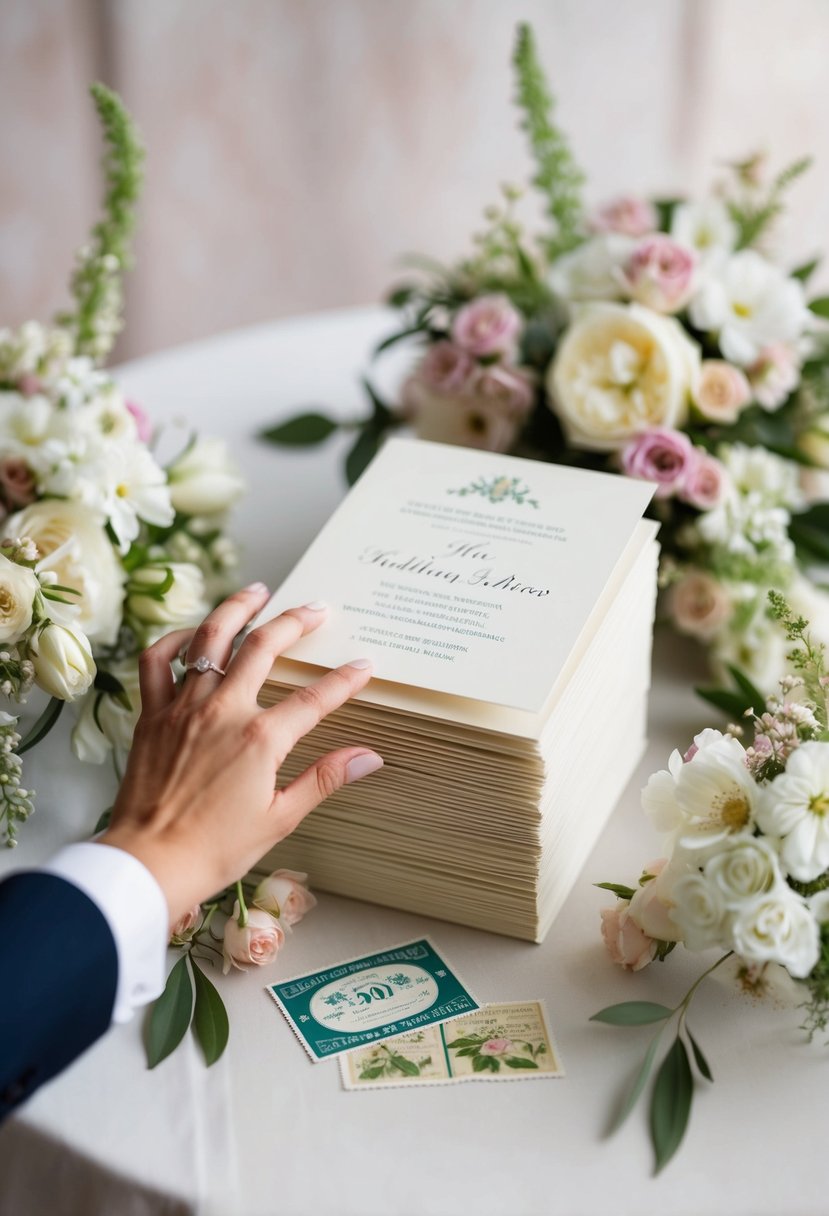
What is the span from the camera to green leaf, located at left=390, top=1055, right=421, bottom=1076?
976 millimetres

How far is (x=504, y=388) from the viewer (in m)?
1.54

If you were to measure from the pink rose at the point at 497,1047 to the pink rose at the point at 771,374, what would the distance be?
0.86 meters

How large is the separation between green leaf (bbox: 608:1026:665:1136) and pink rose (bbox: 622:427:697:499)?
651 mm

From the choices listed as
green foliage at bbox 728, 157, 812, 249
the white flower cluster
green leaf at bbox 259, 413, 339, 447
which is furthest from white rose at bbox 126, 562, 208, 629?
green foliage at bbox 728, 157, 812, 249

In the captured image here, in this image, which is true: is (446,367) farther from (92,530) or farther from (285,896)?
(285,896)

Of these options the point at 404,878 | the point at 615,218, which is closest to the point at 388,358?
the point at 615,218

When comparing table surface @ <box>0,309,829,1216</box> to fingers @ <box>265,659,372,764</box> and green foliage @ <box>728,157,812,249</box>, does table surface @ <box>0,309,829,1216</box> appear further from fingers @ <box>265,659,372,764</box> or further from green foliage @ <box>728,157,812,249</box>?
green foliage @ <box>728,157,812,249</box>

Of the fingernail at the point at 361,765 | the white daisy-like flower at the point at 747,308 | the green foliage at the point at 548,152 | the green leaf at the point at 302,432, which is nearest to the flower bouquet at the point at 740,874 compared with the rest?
the fingernail at the point at 361,765

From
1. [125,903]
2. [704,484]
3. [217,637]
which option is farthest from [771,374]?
[125,903]

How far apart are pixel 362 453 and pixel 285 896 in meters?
0.74

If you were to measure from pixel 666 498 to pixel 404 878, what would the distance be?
0.58m

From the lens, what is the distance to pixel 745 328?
1499 millimetres

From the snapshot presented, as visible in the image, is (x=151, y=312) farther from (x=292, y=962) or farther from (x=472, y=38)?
(x=292, y=962)

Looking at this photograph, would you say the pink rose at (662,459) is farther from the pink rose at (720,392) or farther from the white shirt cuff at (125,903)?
the white shirt cuff at (125,903)
